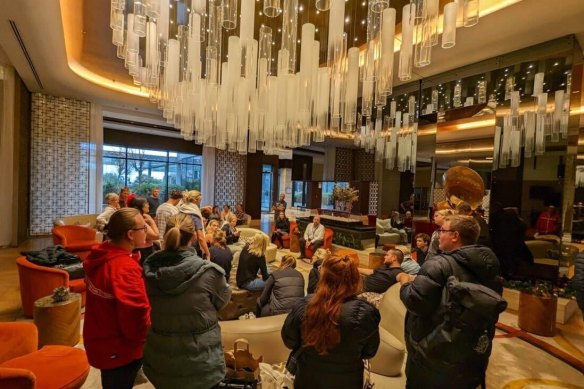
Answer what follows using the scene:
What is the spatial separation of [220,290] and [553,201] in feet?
16.3

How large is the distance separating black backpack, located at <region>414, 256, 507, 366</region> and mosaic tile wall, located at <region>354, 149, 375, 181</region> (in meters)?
7.59

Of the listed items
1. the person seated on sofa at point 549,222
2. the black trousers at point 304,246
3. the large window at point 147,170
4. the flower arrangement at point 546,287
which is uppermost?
the large window at point 147,170

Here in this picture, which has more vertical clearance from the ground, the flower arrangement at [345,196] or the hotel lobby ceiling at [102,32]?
the hotel lobby ceiling at [102,32]

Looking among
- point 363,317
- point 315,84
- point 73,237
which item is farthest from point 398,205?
point 73,237

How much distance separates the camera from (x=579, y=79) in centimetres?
413

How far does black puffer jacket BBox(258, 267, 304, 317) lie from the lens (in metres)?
2.75

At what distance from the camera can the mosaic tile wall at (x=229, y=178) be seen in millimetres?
11539

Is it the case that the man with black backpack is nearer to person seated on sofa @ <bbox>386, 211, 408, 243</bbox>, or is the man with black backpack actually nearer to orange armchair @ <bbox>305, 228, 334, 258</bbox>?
person seated on sofa @ <bbox>386, 211, 408, 243</bbox>

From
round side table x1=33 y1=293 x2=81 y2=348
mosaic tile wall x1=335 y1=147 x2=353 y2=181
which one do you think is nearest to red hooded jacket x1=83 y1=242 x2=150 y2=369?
round side table x1=33 y1=293 x2=81 y2=348

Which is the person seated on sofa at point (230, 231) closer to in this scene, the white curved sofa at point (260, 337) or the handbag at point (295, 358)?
the white curved sofa at point (260, 337)

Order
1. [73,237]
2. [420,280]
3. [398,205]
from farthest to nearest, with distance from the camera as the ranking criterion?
[398,205] → [73,237] → [420,280]

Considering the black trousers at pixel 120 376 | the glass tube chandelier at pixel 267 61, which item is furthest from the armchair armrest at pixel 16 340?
the glass tube chandelier at pixel 267 61

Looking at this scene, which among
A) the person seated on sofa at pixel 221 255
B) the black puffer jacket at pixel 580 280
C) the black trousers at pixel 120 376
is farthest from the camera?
the person seated on sofa at pixel 221 255

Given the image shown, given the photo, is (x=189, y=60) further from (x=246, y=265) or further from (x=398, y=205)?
(x=398, y=205)
